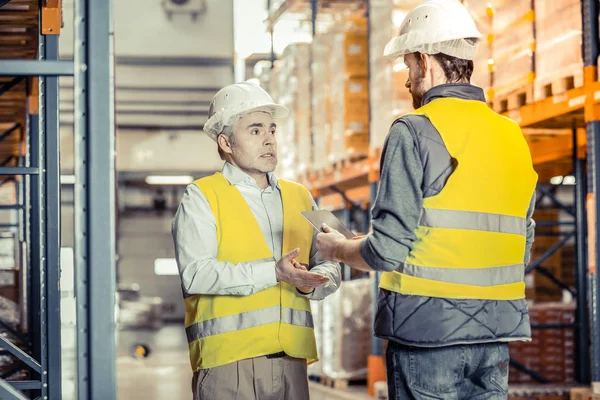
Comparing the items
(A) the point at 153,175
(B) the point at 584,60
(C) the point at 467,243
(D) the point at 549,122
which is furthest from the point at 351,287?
(A) the point at 153,175

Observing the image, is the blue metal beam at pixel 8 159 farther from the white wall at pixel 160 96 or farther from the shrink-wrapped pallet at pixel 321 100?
the white wall at pixel 160 96

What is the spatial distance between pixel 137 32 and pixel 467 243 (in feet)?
68.5

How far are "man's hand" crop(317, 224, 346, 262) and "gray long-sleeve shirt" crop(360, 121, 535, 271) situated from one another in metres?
0.27

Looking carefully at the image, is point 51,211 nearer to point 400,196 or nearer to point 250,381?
point 250,381

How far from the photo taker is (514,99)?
698cm

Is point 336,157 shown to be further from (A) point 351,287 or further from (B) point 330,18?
(B) point 330,18

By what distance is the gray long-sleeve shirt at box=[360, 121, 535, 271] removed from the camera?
271cm

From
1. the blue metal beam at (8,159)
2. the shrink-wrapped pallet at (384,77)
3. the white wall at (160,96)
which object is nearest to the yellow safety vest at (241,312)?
the shrink-wrapped pallet at (384,77)

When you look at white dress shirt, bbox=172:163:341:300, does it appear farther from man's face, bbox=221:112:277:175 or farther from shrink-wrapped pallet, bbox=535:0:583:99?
shrink-wrapped pallet, bbox=535:0:583:99

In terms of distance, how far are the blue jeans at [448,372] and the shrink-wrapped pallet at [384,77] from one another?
583cm

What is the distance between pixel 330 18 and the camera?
15.8 m

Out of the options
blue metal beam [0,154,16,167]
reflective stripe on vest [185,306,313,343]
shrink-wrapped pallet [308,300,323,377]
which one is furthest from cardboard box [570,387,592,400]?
blue metal beam [0,154,16,167]

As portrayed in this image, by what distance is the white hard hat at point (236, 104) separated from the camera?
141 inches

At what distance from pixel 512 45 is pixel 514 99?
1.29 ft
